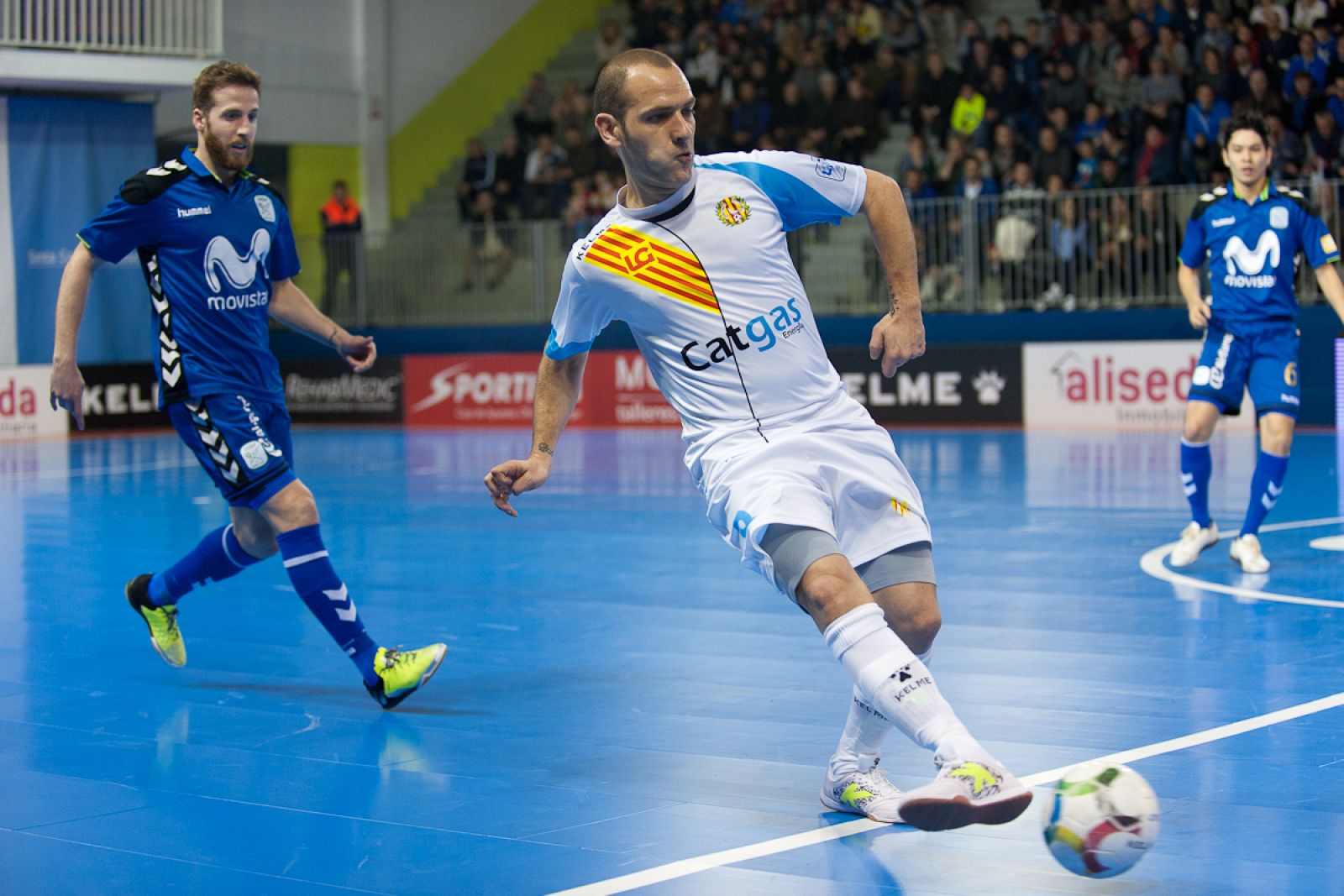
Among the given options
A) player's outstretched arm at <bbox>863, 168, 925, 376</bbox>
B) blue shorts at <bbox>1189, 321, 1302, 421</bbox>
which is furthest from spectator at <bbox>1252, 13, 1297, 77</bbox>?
player's outstretched arm at <bbox>863, 168, 925, 376</bbox>

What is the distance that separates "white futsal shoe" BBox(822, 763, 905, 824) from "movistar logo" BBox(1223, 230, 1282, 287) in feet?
17.4

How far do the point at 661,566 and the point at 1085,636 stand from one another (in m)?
2.99

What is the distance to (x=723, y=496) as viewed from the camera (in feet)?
14.2

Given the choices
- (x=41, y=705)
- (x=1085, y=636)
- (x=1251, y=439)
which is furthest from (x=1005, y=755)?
(x=1251, y=439)

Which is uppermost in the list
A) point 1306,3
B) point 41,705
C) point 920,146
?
point 1306,3

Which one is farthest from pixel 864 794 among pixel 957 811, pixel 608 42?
pixel 608 42

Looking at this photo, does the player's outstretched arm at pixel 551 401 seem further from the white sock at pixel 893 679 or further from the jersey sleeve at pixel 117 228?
the jersey sleeve at pixel 117 228

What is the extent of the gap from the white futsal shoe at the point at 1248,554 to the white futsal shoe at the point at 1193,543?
0.55 ft

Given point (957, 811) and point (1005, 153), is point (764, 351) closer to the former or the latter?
point (957, 811)

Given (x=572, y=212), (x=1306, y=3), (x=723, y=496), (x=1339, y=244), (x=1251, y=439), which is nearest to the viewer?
(x=723, y=496)

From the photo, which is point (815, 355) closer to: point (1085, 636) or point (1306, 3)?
point (1085, 636)

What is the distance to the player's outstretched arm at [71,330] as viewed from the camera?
604 centimetres

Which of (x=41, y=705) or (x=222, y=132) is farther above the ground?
(x=222, y=132)

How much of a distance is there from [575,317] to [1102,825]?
196 cm
